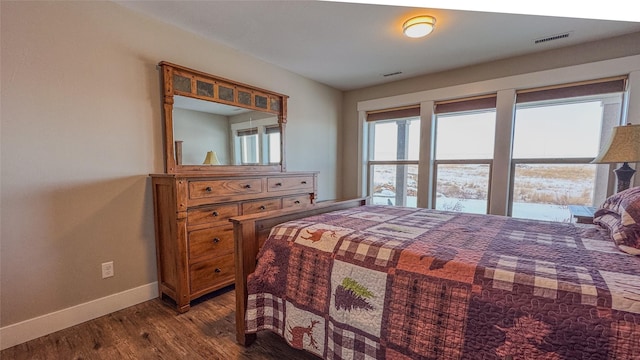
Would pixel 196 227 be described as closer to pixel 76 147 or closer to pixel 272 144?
pixel 76 147

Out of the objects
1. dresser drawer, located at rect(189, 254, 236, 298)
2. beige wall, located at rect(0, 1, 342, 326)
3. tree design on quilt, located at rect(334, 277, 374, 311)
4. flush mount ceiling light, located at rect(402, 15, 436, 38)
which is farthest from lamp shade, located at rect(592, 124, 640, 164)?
beige wall, located at rect(0, 1, 342, 326)

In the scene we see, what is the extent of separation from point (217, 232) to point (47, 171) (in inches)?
45.1

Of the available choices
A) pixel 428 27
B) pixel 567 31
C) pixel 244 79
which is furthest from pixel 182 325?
pixel 567 31

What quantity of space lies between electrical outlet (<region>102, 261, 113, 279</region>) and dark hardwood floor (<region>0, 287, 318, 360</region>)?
11.5 inches

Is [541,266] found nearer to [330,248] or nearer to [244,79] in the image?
[330,248]

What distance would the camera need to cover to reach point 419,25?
81.4 inches

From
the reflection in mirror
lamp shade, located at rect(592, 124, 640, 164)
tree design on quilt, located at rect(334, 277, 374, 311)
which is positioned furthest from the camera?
the reflection in mirror

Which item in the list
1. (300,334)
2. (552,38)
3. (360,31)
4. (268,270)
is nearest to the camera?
(300,334)

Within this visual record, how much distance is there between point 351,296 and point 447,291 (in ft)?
1.34

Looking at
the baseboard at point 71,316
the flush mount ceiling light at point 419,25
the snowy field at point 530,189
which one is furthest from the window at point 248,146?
the snowy field at point 530,189

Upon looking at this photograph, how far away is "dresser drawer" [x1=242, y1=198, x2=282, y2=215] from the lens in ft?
7.60

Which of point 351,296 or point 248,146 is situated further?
point 248,146

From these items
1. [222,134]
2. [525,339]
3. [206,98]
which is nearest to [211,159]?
[222,134]

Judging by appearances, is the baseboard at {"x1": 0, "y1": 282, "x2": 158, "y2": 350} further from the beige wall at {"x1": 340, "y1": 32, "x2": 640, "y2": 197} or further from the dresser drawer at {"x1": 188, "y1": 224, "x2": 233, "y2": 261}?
the beige wall at {"x1": 340, "y1": 32, "x2": 640, "y2": 197}
